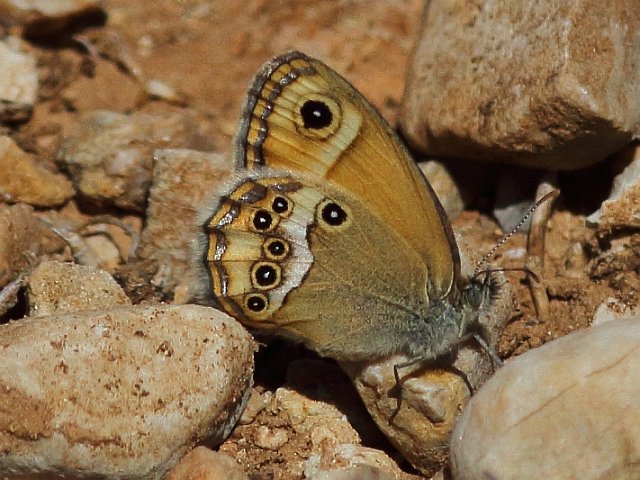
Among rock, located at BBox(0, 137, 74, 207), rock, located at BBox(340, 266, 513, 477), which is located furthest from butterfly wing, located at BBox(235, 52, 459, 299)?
rock, located at BBox(0, 137, 74, 207)

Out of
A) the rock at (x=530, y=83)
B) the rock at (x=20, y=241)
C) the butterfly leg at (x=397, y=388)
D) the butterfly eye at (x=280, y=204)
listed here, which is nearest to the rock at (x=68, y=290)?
the rock at (x=20, y=241)

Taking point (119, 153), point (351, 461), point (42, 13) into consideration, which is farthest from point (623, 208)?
point (42, 13)

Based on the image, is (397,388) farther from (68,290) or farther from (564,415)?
(68,290)

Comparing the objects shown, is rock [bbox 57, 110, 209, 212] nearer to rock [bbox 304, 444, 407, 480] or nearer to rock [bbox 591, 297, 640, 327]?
rock [bbox 304, 444, 407, 480]

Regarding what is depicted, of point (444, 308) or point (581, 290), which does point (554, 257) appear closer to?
point (581, 290)

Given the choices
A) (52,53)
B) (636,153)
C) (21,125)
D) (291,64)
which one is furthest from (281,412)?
(52,53)

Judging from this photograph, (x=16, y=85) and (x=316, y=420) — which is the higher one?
(x=16, y=85)

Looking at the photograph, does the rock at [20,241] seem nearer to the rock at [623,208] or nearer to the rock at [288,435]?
the rock at [288,435]
